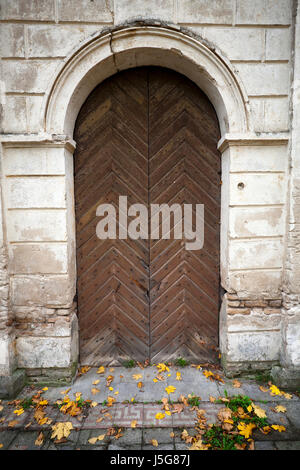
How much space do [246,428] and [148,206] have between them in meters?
2.45

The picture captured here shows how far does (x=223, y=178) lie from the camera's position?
10.3ft

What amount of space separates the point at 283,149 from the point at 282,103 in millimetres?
494

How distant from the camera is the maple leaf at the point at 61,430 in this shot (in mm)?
2279

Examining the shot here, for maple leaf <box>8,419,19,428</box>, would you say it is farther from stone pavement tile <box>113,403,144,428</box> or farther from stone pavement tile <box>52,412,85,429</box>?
stone pavement tile <box>113,403,144,428</box>

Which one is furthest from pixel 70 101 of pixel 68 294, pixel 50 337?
pixel 50 337

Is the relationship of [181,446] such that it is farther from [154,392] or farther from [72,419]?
[72,419]

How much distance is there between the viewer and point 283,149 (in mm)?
2859

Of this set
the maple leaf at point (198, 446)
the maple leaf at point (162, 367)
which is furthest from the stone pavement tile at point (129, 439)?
the maple leaf at point (162, 367)

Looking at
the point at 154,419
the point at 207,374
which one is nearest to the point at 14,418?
the point at 154,419

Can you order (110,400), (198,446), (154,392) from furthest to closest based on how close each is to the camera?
(154,392) → (110,400) → (198,446)

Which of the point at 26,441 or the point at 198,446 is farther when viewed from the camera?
the point at 26,441

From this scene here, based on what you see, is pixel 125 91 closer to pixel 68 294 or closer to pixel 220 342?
pixel 68 294

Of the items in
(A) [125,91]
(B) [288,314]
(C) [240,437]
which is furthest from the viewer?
(A) [125,91]
